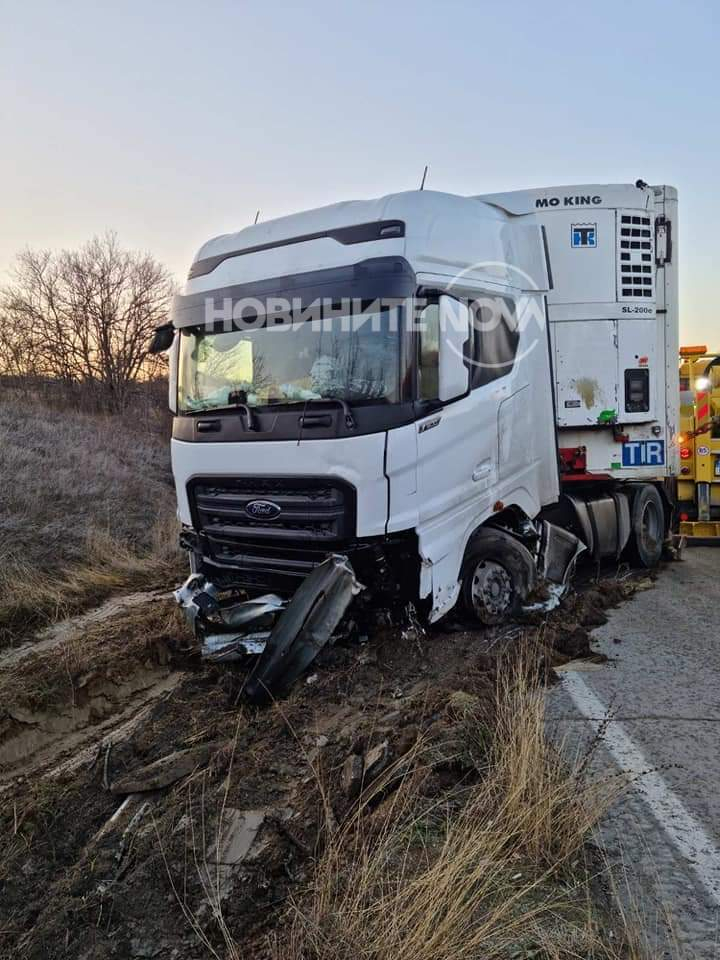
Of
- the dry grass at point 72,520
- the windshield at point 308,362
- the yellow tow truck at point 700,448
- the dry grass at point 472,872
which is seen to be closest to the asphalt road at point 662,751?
the dry grass at point 472,872

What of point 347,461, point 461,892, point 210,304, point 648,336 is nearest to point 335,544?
point 347,461

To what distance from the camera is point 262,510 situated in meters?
4.92

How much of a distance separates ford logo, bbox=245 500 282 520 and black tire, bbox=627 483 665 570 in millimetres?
5196

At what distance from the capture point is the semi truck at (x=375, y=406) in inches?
185

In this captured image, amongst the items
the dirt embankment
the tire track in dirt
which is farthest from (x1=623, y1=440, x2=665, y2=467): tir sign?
the tire track in dirt

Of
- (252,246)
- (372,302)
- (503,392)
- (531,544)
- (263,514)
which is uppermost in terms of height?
(252,246)

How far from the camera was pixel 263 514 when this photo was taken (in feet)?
16.1

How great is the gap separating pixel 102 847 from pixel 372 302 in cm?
344

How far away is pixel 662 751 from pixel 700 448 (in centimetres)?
789

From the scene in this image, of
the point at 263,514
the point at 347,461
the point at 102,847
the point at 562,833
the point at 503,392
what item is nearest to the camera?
the point at 562,833

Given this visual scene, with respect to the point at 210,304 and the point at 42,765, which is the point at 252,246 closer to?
the point at 210,304

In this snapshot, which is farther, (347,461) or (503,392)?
(503,392)

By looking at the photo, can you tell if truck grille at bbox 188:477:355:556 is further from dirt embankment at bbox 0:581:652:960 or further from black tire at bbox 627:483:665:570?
black tire at bbox 627:483:665:570

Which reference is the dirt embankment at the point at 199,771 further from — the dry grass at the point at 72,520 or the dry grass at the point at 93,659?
the dry grass at the point at 72,520
